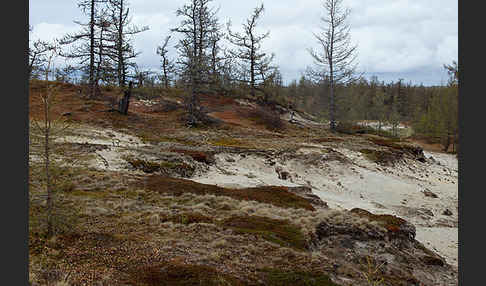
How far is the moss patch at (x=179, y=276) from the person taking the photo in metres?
6.93

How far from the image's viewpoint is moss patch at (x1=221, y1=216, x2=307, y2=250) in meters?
10.1

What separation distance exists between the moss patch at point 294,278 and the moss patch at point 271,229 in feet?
5.89

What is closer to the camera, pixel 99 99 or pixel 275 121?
pixel 99 99

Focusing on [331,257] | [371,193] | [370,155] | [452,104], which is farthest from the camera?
[452,104]

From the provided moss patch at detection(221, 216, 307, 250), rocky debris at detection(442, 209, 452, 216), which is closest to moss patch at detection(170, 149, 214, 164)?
moss patch at detection(221, 216, 307, 250)

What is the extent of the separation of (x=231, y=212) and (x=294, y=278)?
526 centimetres

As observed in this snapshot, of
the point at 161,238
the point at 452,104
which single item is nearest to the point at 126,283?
the point at 161,238

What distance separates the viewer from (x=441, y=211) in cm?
1947

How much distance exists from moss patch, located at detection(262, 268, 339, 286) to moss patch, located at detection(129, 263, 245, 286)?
33.0 inches

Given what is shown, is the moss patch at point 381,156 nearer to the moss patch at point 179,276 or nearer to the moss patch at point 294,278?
the moss patch at point 294,278

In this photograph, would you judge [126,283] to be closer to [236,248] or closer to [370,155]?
[236,248]

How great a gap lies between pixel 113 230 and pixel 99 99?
30323mm

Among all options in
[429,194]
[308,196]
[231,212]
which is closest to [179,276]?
[231,212]

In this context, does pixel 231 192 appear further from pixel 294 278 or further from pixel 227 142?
pixel 227 142
